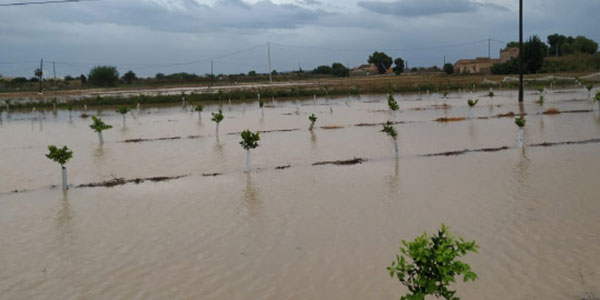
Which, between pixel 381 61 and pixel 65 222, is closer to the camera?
pixel 65 222

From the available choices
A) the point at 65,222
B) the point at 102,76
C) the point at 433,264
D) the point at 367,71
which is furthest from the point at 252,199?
the point at 367,71

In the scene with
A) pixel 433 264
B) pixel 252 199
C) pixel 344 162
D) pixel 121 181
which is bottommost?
pixel 252 199

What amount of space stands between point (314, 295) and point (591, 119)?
63.6 ft

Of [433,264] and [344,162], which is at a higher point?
[433,264]

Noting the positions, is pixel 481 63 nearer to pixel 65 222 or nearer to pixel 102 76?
pixel 102 76

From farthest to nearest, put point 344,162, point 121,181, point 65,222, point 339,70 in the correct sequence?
1. point 339,70
2. point 344,162
3. point 121,181
4. point 65,222

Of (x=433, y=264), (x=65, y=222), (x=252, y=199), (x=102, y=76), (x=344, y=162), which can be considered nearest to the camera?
(x=433, y=264)

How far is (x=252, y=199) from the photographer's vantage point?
10008mm

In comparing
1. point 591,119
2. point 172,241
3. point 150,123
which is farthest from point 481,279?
point 150,123

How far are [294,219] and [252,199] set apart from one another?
1674 mm

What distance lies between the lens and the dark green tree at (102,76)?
80.6 m

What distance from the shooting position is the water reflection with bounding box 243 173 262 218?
A: 9.10 meters

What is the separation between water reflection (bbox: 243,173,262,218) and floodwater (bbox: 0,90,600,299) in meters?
0.03

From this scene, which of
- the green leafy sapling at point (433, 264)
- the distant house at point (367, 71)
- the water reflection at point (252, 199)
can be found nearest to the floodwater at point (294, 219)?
the water reflection at point (252, 199)
